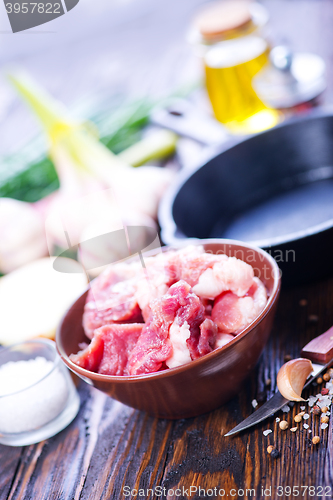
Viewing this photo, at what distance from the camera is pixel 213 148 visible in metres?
1.63

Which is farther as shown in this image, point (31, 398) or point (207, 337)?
point (31, 398)

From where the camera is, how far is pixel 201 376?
940 mm

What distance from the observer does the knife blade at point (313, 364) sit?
0.99 m

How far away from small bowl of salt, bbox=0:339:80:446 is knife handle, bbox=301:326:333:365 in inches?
22.4

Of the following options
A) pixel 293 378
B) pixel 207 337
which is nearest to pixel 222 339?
pixel 207 337

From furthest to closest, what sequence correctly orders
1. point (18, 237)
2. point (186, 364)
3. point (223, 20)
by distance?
point (223, 20) < point (18, 237) < point (186, 364)

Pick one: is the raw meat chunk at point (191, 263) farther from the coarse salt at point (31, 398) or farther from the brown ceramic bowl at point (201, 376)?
the coarse salt at point (31, 398)

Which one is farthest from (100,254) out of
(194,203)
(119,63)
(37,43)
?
(37,43)

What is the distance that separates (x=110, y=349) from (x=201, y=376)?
0.20 meters

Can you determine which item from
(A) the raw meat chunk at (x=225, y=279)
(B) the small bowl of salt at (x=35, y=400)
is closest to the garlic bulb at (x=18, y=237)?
(B) the small bowl of salt at (x=35, y=400)

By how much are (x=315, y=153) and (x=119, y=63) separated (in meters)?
2.33

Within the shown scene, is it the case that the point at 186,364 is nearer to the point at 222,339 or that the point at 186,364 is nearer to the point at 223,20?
the point at 222,339

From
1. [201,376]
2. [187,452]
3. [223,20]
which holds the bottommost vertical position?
[187,452]

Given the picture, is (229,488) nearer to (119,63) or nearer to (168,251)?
(168,251)
